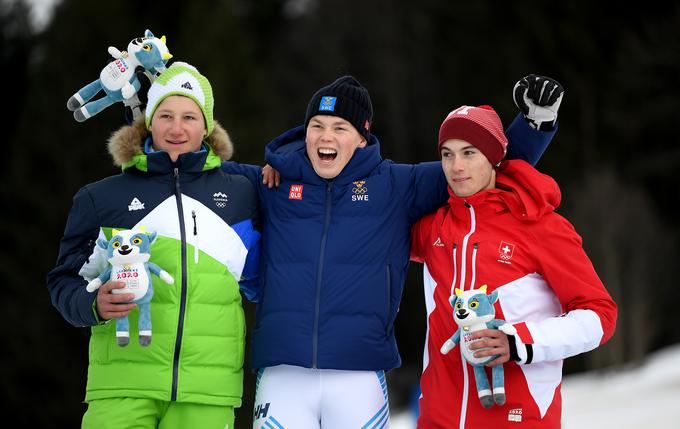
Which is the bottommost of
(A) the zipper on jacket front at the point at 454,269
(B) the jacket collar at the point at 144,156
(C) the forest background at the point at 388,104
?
(A) the zipper on jacket front at the point at 454,269

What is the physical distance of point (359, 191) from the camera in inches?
191

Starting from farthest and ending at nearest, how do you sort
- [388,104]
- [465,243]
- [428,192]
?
[388,104]
[428,192]
[465,243]

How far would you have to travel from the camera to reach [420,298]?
22.7 m

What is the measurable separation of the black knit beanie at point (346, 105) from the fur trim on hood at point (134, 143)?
0.43 metres

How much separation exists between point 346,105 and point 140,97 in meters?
1.01

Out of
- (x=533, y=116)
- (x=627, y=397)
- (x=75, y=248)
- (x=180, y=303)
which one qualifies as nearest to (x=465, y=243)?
(x=533, y=116)

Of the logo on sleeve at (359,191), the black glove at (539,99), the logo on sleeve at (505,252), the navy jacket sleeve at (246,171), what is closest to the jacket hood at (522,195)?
the logo on sleeve at (505,252)

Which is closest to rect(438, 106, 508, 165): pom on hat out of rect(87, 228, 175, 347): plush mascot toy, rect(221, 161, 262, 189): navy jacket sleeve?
rect(221, 161, 262, 189): navy jacket sleeve

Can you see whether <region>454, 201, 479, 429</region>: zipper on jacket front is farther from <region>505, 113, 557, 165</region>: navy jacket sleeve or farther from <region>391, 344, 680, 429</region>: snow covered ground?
<region>391, 344, 680, 429</region>: snow covered ground

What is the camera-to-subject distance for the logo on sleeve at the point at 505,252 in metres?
4.45

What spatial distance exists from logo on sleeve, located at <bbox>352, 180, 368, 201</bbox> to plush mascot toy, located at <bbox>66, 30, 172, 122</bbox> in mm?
1108

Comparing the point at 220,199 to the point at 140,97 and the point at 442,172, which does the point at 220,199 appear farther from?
the point at 442,172

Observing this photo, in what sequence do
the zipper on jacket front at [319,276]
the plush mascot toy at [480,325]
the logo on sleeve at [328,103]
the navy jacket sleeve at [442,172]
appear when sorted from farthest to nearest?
1. the logo on sleeve at [328,103]
2. the navy jacket sleeve at [442,172]
3. the zipper on jacket front at [319,276]
4. the plush mascot toy at [480,325]

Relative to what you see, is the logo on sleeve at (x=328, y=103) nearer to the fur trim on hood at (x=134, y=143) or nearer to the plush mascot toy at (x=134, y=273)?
the fur trim on hood at (x=134, y=143)
